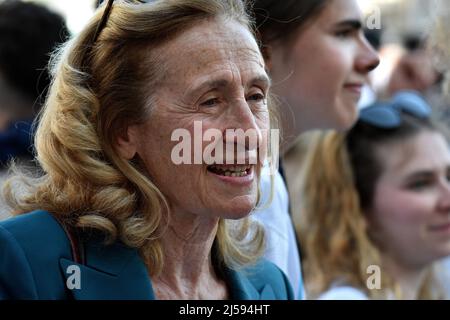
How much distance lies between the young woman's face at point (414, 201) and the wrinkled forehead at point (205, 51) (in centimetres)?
162

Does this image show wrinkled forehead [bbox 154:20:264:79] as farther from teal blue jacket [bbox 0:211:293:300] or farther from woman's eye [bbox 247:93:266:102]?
teal blue jacket [bbox 0:211:293:300]

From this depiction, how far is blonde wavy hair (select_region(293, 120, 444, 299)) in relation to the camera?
3303mm

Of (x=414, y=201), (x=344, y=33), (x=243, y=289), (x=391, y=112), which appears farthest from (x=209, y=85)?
(x=391, y=112)

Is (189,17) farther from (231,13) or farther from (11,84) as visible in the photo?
(11,84)

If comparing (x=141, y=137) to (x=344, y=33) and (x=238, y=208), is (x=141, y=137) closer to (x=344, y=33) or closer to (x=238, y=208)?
(x=238, y=208)

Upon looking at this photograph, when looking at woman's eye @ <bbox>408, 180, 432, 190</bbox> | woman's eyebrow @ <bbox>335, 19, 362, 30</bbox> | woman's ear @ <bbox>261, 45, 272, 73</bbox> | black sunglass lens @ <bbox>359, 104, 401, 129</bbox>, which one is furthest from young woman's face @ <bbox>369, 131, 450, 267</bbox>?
woman's ear @ <bbox>261, 45, 272, 73</bbox>

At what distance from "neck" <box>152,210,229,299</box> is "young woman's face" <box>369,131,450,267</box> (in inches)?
58.8

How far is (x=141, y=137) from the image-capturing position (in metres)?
1.93

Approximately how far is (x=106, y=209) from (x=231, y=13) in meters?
0.55

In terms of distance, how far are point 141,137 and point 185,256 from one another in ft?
1.03

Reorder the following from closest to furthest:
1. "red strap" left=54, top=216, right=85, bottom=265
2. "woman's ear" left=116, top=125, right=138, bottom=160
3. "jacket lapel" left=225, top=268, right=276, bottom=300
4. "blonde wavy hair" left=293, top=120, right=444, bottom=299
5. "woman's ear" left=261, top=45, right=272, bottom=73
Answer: "red strap" left=54, top=216, right=85, bottom=265 < "woman's ear" left=116, top=125, right=138, bottom=160 < "jacket lapel" left=225, top=268, right=276, bottom=300 < "woman's ear" left=261, top=45, right=272, bottom=73 < "blonde wavy hair" left=293, top=120, right=444, bottom=299

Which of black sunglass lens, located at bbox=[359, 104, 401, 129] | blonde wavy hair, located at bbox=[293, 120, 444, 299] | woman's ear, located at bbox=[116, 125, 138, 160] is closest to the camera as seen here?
woman's ear, located at bbox=[116, 125, 138, 160]

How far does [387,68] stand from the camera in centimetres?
618

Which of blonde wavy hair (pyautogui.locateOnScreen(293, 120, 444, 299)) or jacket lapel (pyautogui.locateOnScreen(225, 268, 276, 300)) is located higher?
blonde wavy hair (pyautogui.locateOnScreen(293, 120, 444, 299))
